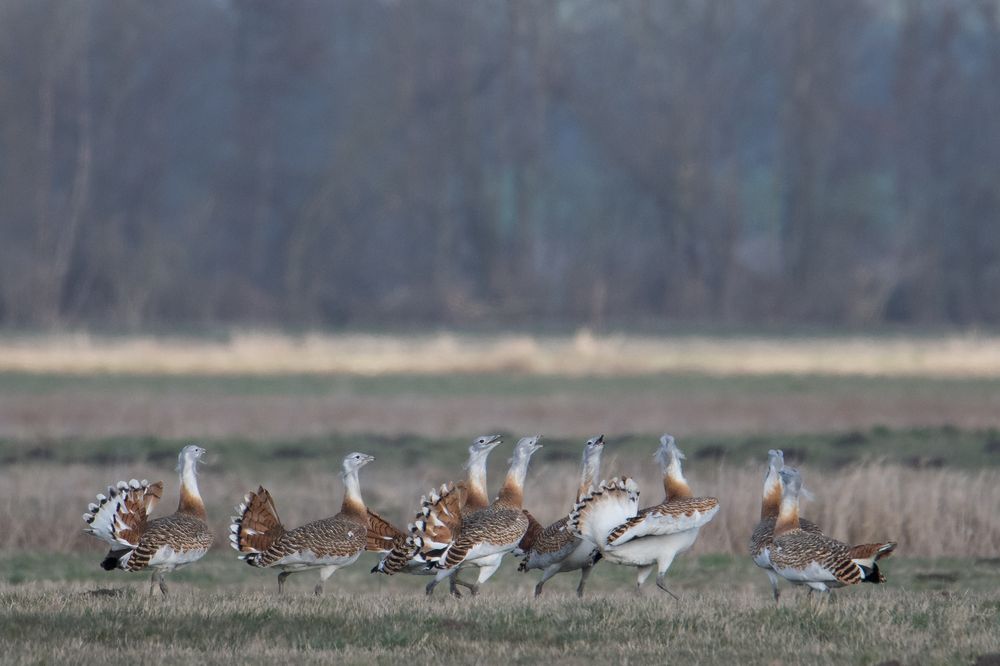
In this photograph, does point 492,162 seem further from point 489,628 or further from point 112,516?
point 489,628

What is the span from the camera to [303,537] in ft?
39.5

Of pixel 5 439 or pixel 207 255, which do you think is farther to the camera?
pixel 207 255

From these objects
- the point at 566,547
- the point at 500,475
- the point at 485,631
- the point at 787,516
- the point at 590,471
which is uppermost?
the point at 590,471

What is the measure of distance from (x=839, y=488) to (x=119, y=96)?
188 ft

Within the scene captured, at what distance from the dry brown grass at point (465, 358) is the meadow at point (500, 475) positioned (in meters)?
0.14

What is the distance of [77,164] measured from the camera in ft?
235

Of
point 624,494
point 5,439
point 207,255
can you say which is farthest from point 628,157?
point 624,494

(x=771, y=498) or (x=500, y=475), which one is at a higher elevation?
(x=771, y=498)

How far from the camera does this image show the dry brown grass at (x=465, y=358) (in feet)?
137

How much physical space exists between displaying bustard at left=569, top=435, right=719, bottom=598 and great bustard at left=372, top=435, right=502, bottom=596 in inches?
32.5

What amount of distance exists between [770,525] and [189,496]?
13.2 ft

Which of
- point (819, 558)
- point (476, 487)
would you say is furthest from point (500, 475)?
point (819, 558)

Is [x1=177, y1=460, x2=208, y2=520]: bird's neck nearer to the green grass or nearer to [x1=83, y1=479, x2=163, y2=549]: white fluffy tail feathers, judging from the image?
[x1=83, y1=479, x2=163, y2=549]: white fluffy tail feathers

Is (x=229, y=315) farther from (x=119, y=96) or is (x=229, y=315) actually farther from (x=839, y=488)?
(x=839, y=488)
